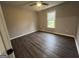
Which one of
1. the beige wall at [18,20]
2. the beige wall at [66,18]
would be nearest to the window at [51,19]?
the beige wall at [66,18]

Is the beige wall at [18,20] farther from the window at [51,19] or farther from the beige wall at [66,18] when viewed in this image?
the beige wall at [66,18]

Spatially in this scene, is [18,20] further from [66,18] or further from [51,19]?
[66,18]

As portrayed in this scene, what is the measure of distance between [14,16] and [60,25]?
331cm

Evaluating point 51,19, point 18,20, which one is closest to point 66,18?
point 51,19

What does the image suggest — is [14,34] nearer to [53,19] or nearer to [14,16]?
[14,16]

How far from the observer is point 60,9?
4.82 metres

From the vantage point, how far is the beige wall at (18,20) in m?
3.90

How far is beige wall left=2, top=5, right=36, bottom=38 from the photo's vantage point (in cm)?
390

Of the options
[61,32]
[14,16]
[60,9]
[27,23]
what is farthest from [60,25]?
[14,16]

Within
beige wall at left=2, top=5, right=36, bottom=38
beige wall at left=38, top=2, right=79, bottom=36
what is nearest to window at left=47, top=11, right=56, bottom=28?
beige wall at left=38, top=2, right=79, bottom=36

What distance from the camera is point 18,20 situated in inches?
178

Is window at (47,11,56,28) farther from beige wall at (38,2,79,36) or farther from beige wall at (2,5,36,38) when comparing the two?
beige wall at (2,5,36,38)

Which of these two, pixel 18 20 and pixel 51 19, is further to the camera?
pixel 51 19

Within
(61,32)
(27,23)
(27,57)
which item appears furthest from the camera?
(27,23)
